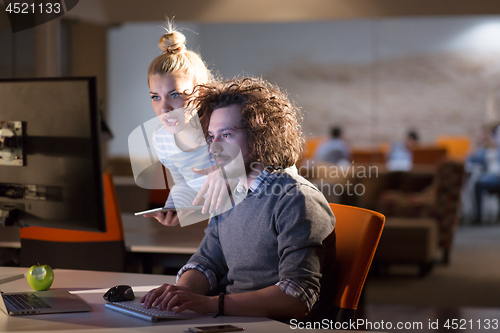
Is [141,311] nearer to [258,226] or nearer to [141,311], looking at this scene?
[141,311]

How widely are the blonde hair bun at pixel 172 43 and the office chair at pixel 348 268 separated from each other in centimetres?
91

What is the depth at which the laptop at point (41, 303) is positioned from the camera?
1120 millimetres

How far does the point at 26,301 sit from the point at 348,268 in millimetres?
761

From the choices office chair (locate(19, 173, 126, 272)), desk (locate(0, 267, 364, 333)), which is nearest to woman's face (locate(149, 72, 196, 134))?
office chair (locate(19, 173, 126, 272))

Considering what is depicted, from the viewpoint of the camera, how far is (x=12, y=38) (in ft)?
10.4

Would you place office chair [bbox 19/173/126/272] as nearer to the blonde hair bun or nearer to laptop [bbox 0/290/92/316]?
the blonde hair bun

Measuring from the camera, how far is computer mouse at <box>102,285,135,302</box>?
3.88ft

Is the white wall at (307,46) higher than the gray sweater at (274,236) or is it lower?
higher

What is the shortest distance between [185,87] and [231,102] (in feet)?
1.63

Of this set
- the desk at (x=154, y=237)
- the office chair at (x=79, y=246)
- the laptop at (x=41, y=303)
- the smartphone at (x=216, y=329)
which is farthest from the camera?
the office chair at (x=79, y=246)

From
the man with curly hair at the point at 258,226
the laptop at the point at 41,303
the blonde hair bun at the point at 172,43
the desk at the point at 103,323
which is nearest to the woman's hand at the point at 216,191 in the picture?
the man with curly hair at the point at 258,226

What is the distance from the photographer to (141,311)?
1.09 m

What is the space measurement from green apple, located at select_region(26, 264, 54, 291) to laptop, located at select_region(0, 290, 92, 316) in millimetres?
21

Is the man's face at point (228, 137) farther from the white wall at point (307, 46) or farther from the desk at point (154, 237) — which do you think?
the white wall at point (307, 46)
